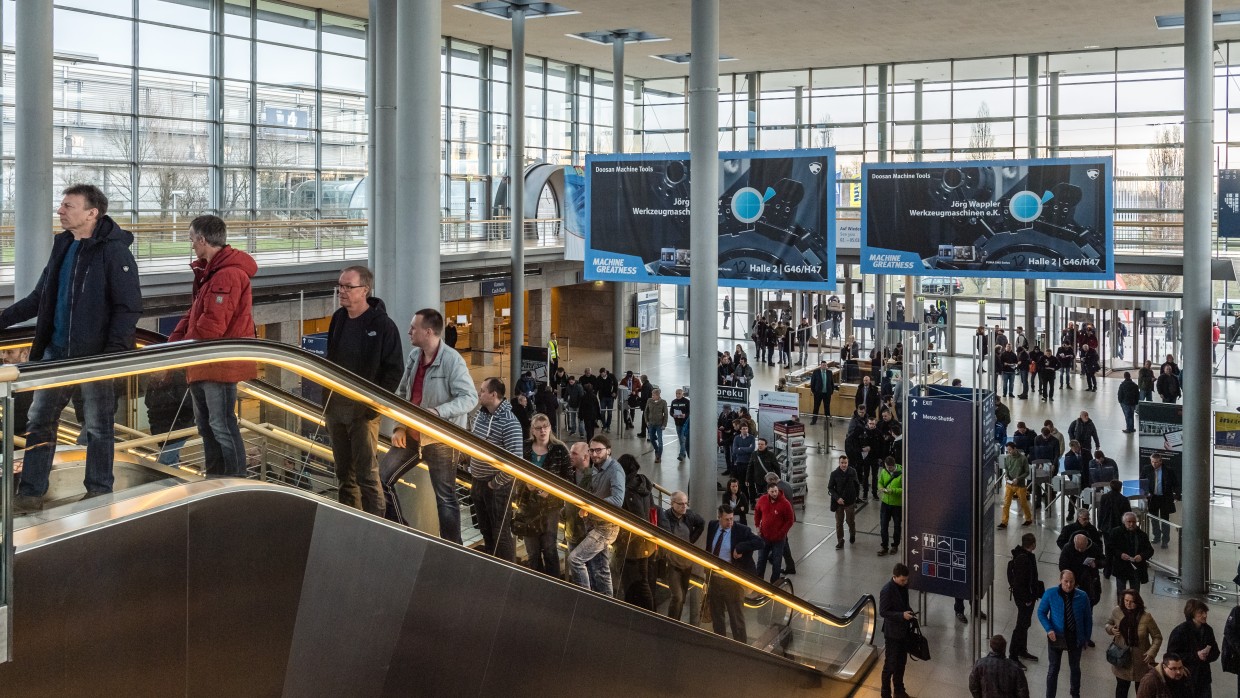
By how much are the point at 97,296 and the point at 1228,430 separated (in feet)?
50.2

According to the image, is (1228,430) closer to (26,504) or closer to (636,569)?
(636,569)

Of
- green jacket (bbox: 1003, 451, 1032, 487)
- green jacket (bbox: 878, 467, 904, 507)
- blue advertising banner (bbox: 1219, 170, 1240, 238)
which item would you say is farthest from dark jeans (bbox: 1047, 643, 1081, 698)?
blue advertising banner (bbox: 1219, 170, 1240, 238)

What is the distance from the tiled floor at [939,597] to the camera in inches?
423

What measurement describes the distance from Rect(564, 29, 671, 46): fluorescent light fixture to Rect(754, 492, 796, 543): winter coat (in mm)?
19188

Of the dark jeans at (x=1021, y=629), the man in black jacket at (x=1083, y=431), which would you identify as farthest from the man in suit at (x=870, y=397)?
the dark jeans at (x=1021, y=629)

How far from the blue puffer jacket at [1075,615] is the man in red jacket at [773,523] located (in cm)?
324

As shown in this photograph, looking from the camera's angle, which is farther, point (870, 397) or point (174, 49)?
point (174, 49)

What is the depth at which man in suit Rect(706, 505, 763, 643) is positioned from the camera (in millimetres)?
7660

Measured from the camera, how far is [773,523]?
1256 cm

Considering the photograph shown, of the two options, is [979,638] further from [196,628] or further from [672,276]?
[196,628]

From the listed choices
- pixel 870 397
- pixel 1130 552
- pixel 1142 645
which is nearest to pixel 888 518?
pixel 1130 552

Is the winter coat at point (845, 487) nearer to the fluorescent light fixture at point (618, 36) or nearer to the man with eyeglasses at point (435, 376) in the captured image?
the man with eyeglasses at point (435, 376)

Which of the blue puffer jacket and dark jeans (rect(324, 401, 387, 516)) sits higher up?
dark jeans (rect(324, 401, 387, 516))

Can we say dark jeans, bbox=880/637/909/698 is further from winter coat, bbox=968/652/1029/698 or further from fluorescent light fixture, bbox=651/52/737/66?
fluorescent light fixture, bbox=651/52/737/66
